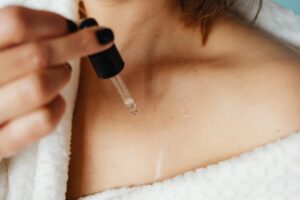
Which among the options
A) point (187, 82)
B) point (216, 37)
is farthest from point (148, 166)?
point (216, 37)

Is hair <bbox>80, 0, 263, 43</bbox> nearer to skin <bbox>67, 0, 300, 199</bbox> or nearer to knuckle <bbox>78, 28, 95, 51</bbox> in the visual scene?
skin <bbox>67, 0, 300, 199</bbox>

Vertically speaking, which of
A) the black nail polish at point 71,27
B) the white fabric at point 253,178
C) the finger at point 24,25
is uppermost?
the finger at point 24,25

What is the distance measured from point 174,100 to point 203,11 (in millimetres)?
208

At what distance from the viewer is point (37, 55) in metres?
0.40

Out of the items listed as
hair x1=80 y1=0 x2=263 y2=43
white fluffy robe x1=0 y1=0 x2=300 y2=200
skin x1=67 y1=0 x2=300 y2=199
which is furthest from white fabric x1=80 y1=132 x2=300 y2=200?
hair x1=80 y1=0 x2=263 y2=43

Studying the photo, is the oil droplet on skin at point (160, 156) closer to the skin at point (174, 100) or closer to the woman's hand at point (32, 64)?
the skin at point (174, 100)

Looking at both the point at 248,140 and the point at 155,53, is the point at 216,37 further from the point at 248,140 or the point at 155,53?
the point at 248,140

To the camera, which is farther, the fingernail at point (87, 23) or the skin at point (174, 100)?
the skin at point (174, 100)

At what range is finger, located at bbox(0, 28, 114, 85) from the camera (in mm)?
401

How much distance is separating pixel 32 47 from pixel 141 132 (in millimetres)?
329

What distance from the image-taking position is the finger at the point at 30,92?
0.41 m

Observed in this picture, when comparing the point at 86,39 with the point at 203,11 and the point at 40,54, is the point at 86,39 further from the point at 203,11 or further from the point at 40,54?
the point at 203,11

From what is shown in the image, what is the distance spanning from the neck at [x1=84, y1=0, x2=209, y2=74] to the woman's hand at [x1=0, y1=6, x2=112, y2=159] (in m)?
0.36

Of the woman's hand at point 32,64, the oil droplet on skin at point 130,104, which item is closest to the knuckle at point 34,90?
the woman's hand at point 32,64
